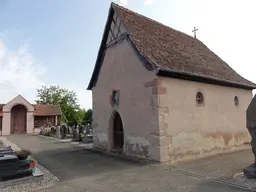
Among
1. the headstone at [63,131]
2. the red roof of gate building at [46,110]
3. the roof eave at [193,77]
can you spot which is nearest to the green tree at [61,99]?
the red roof of gate building at [46,110]

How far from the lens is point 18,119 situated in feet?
114

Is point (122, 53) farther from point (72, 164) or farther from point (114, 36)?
point (72, 164)

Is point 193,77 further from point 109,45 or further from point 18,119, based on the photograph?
point 18,119

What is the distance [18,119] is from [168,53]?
30346 millimetres

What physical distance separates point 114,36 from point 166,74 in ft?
14.6

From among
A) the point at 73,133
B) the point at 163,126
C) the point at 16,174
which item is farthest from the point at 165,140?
the point at 73,133

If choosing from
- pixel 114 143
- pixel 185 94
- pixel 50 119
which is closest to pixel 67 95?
pixel 50 119

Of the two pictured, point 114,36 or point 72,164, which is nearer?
point 72,164

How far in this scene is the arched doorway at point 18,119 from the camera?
34.1m

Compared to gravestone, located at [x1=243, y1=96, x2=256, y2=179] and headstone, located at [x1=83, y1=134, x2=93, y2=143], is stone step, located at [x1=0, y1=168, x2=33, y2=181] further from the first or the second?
headstone, located at [x1=83, y1=134, x2=93, y2=143]

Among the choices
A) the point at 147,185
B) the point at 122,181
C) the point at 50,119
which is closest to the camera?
the point at 147,185

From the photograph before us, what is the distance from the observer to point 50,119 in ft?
121

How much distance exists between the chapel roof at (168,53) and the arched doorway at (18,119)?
23.9 metres

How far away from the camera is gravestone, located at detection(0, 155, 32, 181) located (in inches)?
269
